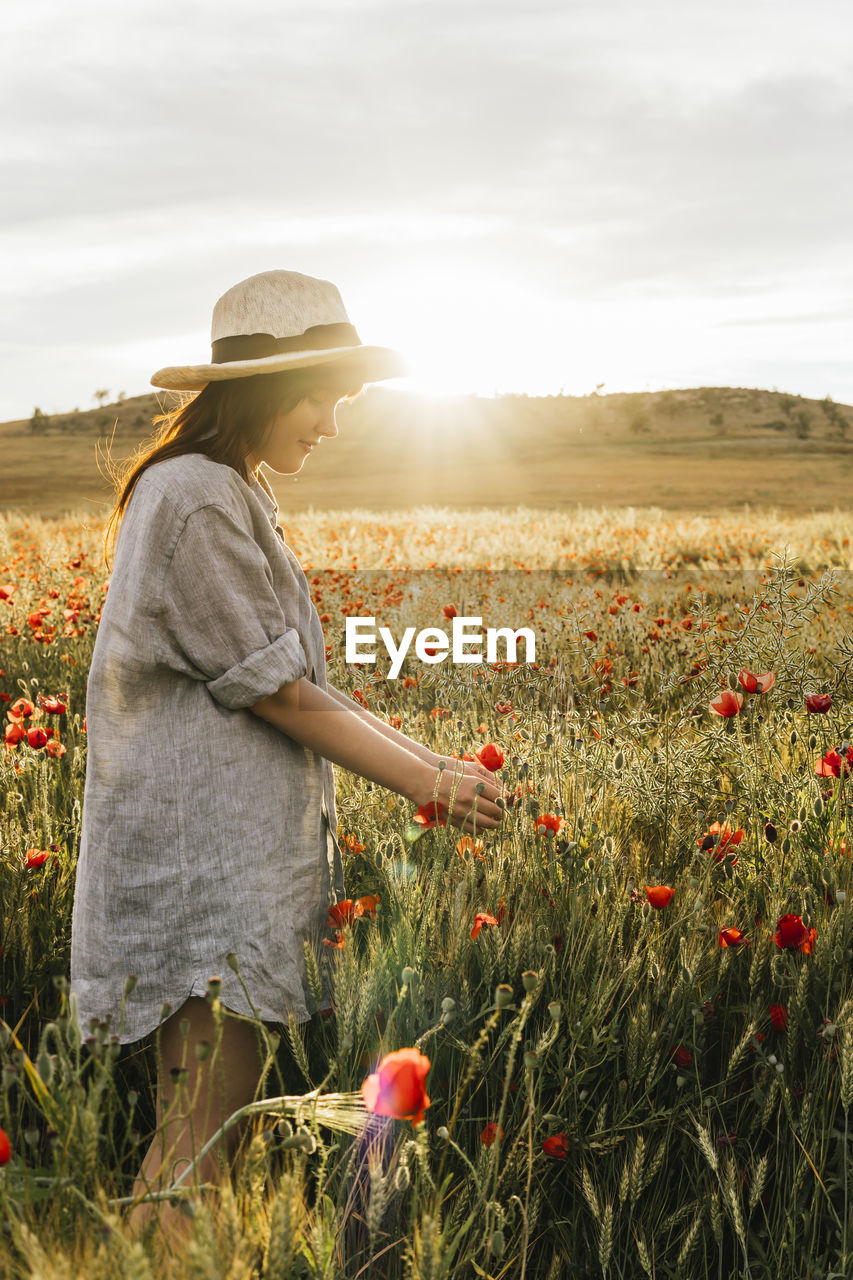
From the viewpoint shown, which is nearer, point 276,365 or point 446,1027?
point 446,1027

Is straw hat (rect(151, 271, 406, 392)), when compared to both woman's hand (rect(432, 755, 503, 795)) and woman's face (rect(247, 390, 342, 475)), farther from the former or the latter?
woman's hand (rect(432, 755, 503, 795))

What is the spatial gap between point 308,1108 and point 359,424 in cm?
5663

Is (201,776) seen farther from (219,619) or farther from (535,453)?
(535,453)

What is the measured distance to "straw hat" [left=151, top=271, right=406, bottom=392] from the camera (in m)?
1.87

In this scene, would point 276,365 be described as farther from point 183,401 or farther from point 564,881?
point 564,881

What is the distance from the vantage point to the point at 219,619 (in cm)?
164

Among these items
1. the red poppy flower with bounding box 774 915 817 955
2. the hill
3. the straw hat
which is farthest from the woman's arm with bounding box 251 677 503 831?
the hill

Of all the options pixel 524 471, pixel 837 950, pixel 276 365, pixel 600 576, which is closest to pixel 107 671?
pixel 276 365

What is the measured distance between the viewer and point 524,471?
44438 millimetres

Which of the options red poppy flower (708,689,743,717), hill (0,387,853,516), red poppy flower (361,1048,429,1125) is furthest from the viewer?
hill (0,387,853,516)

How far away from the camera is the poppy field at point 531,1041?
924mm

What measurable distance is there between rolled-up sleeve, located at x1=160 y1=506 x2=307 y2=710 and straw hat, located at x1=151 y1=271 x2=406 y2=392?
1.22ft

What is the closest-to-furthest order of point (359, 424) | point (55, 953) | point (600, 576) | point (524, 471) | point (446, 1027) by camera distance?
point (446, 1027), point (55, 953), point (600, 576), point (524, 471), point (359, 424)

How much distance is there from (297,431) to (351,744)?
665 mm
